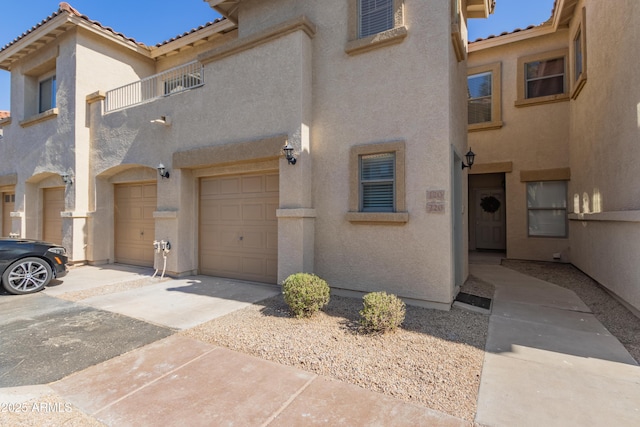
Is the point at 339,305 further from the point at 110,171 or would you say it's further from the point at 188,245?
the point at 110,171

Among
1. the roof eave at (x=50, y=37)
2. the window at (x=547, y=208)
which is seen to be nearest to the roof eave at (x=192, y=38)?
the roof eave at (x=50, y=37)

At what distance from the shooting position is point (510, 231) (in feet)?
36.2

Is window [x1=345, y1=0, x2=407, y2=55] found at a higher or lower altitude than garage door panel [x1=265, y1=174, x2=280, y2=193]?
higher

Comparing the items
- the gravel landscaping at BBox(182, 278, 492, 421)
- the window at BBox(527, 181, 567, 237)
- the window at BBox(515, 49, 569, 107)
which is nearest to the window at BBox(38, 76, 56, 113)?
the gravel landscaping at BBox(182, 278, 492, 421)

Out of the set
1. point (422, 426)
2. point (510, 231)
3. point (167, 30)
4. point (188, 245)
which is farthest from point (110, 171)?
point (510, 231)

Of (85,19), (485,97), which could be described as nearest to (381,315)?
(485,97)

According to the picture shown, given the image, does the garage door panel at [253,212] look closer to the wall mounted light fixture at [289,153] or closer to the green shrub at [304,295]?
the wall mounted light fixture at [289,153]

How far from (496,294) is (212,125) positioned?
7.67m

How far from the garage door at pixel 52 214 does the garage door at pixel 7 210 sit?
9.05 ft

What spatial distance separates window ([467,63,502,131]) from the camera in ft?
36.6

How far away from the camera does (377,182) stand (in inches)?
247

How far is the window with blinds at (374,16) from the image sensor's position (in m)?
6.28

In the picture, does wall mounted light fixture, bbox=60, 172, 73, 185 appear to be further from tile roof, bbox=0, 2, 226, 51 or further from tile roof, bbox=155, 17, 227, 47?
tile roof, bbox=155, 17, 227, 47

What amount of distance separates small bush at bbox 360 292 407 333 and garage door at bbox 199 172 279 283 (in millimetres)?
3324
